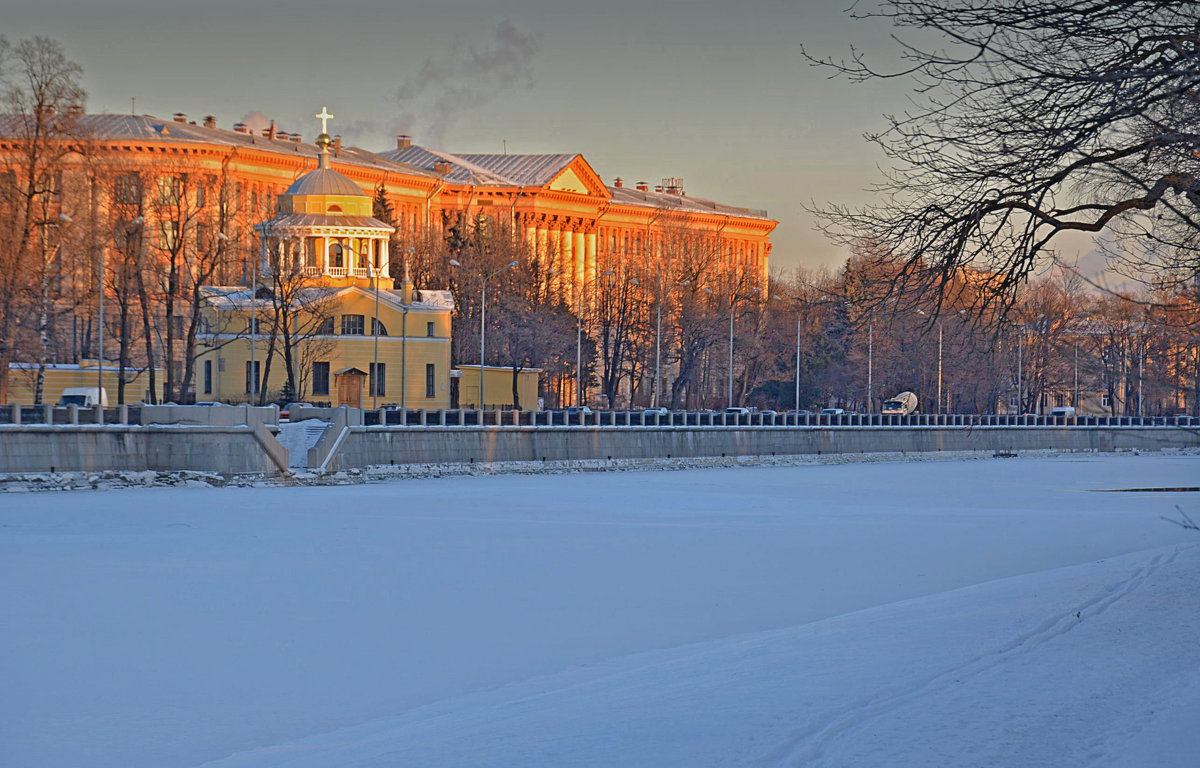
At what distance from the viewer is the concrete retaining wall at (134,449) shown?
153 ft

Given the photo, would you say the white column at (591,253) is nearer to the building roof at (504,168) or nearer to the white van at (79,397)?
the building roof at (504,168)

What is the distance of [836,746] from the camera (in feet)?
36.6

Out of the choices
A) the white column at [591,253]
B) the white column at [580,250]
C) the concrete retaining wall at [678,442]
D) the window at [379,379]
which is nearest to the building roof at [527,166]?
the white column at [580,250]

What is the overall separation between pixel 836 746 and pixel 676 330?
92.4m

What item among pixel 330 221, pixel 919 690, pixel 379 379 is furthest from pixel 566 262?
pixel 919 690

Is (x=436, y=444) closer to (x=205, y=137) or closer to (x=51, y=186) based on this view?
(x=51, y=186)

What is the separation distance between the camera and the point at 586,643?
19578mm

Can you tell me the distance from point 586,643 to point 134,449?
33240 millimetres

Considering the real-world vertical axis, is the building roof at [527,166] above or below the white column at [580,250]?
above

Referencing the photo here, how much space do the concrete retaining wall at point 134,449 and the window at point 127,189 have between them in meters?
19.4

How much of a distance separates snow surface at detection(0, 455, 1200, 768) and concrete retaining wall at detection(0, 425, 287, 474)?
25.7 ft

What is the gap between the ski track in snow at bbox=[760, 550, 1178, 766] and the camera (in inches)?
440

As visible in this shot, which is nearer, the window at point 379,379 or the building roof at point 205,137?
the window at point 379,379

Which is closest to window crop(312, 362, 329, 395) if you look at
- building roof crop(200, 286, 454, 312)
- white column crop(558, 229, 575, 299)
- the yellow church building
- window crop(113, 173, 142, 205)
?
the yellow church building
